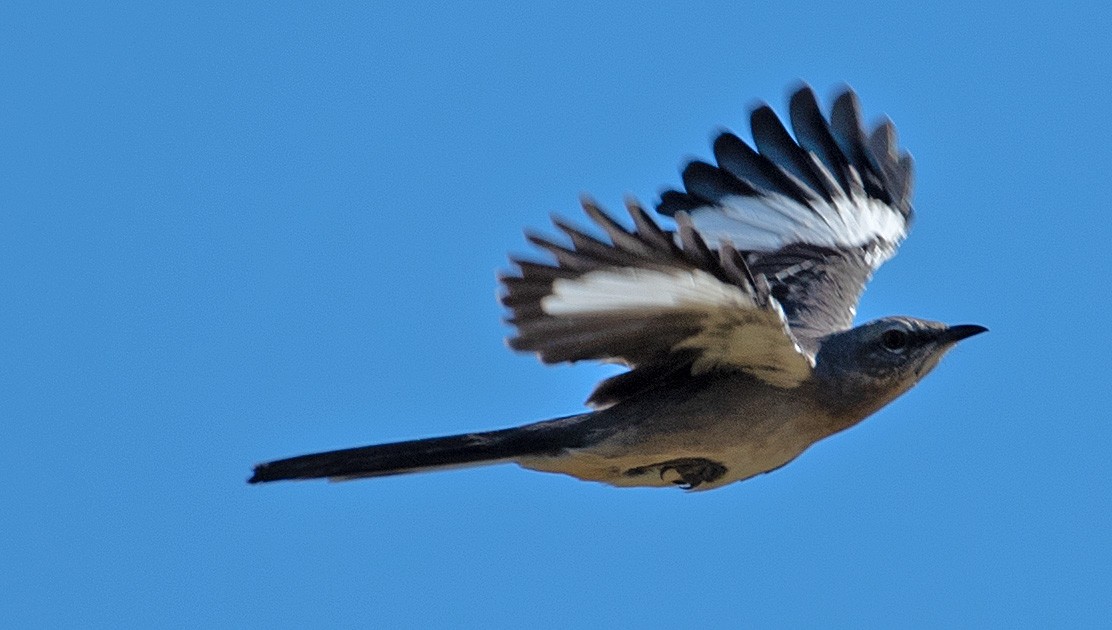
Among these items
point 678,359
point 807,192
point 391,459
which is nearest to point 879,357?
point 678,359

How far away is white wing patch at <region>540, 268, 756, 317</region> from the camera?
19.8 feet

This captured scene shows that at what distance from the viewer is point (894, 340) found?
23.6 feet

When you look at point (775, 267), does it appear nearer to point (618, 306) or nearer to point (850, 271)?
point (850, 271)

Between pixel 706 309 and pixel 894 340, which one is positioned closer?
pixel 706 309

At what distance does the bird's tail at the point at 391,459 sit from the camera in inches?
265

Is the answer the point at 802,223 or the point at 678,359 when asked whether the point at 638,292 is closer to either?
the point at 678,359

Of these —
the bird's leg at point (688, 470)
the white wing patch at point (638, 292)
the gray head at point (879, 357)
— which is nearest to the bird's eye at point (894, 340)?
the gray head at point (879, 357)

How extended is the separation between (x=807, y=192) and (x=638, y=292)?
3298 mm

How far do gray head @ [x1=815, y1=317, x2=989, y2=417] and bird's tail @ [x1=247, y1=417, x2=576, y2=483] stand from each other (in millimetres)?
1424

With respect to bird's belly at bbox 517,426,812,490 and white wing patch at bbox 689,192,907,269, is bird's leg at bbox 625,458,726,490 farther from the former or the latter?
white wing patch at bbox 689,192,907,269

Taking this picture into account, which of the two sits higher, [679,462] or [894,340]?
[894,340]

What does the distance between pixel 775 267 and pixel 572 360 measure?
97.9 inches

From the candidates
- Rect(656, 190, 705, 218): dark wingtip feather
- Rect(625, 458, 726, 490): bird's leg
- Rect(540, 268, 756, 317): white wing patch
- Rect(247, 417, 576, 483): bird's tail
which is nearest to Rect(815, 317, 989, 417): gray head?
Rect(625, 458, 726, 490): bird's leg

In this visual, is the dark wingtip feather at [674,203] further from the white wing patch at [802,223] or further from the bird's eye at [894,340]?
the bird's eye at [894,340]
